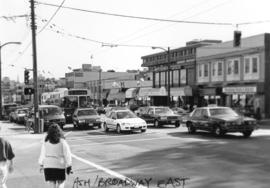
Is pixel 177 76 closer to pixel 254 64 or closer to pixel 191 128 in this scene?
pixel 254 64

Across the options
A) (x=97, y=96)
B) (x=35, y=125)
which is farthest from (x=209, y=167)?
(x=97, y=96)

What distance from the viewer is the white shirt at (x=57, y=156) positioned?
7051 millimetres

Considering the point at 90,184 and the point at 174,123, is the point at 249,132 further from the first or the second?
the point at 90,184

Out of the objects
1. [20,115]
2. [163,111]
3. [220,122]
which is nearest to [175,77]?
[20,115]

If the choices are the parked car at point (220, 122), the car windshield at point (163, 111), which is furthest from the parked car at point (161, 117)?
the parked car at point (220, 122)

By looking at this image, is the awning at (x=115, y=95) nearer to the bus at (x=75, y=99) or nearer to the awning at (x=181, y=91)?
the awning at (x=181, y=91)

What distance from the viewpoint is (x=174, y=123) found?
28297mm

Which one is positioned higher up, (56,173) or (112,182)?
(56,173)

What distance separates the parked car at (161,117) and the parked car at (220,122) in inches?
202

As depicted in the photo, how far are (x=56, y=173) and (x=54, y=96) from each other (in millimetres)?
40063

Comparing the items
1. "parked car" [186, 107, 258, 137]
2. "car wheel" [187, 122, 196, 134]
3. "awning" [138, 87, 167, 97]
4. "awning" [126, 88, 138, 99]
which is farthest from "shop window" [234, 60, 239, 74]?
"awning" [126, 88, 138, 99]

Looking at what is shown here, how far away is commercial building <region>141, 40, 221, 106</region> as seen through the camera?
51438 mm

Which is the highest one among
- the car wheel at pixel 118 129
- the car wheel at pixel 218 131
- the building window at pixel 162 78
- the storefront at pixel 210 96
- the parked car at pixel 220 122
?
the building window at pixel 162 78

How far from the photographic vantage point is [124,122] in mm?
24266
